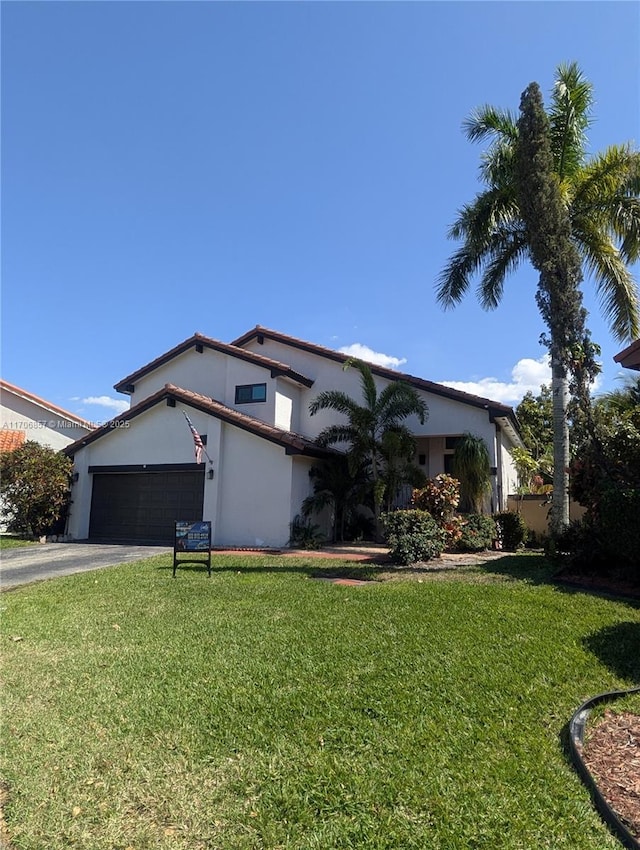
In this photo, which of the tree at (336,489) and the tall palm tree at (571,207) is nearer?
the tall palm tree at (571,207)

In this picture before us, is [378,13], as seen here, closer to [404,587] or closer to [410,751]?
[404,587]

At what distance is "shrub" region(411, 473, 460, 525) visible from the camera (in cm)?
1423

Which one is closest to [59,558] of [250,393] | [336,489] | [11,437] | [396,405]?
[336,489]

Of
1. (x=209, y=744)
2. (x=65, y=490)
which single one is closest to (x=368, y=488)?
(x=65, y=490)

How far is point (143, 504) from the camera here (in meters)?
18.5

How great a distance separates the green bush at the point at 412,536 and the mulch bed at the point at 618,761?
745 cm

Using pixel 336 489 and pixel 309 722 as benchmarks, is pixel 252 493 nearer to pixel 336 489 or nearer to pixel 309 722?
pixel 336 489

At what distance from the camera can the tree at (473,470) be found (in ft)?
54.0

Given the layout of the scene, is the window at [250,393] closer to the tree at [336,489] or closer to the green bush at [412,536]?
the tree at [336,489]

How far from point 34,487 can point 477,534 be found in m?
14.7

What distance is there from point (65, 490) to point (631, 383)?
22.8m

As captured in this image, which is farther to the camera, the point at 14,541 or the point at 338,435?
the point at 14,541

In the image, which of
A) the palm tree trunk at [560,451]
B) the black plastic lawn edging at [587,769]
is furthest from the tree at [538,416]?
the black plastic lawn edging at [587,769]

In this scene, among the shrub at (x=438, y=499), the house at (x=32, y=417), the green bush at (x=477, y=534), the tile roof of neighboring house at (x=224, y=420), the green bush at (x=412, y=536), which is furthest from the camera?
the house at (x=32, y=417)
